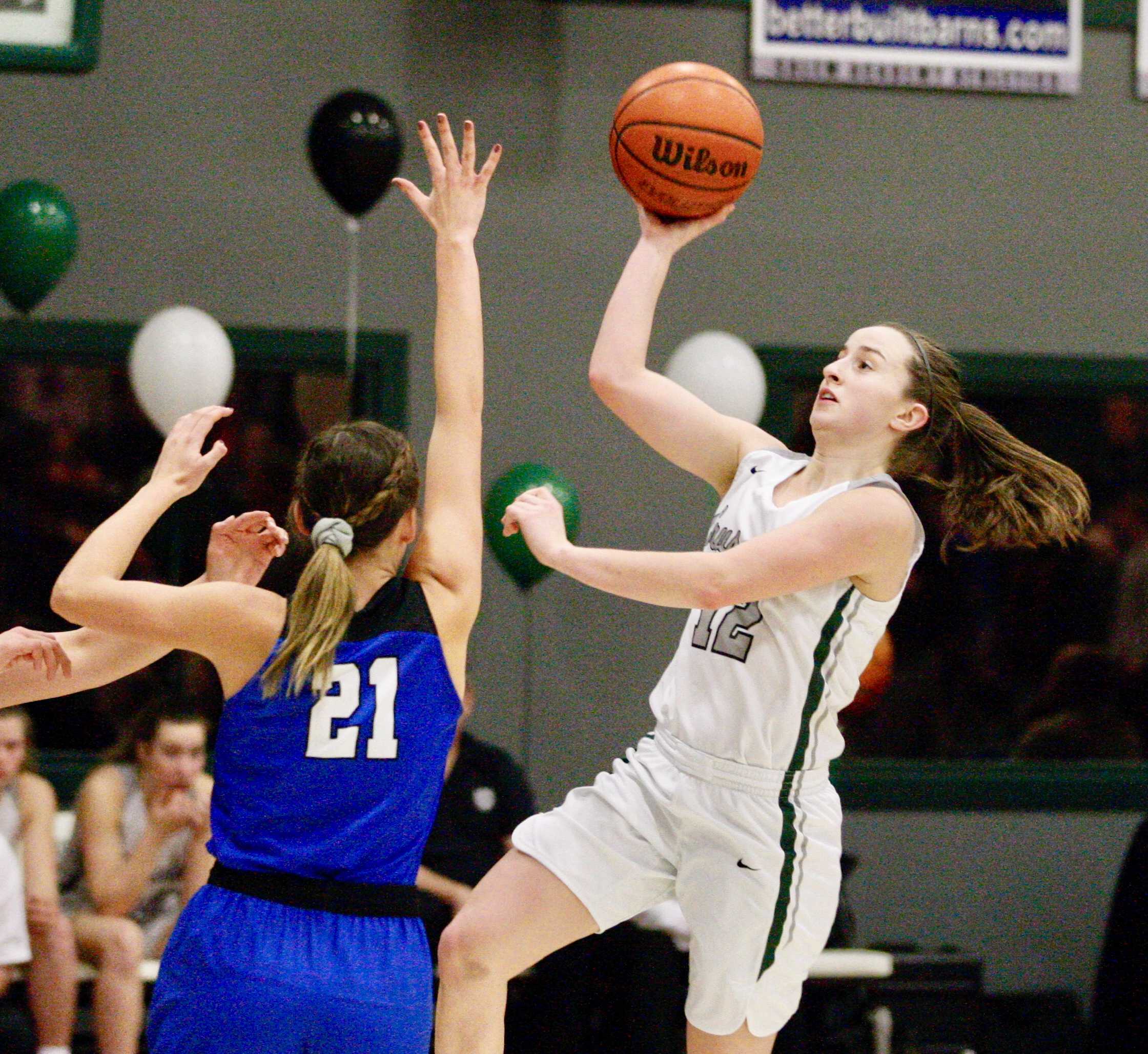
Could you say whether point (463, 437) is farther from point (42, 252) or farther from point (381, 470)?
point (42, 252)

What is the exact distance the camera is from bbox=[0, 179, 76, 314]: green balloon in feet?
18.1

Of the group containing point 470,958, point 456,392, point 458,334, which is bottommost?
point 470,958

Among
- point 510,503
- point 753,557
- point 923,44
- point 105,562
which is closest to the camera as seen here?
point 105,562

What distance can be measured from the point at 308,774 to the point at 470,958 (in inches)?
33.1

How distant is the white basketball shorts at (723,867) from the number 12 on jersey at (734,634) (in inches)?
8.0

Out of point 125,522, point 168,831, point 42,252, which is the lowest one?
point 168,831

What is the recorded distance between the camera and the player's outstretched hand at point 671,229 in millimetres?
3340

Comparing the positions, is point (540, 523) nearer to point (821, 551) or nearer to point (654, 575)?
point (654, 575)

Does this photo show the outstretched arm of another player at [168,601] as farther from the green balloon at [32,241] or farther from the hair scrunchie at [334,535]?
the green balloon at [32,241]

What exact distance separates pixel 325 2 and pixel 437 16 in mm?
438

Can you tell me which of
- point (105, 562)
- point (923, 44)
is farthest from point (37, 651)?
point (923, 44)

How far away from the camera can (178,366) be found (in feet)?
18.3

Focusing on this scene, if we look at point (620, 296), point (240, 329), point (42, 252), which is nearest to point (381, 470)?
point (620, 296)

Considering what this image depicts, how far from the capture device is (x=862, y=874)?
254 inches
